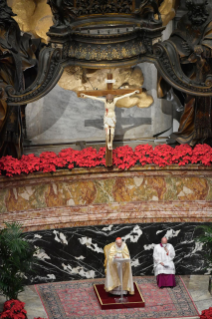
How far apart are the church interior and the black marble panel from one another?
0.02 meters

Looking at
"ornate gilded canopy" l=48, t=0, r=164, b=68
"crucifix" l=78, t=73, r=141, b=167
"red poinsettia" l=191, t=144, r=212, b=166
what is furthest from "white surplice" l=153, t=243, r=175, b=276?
"ornate gilded canopy" l=48, t=0, r=164, b=68

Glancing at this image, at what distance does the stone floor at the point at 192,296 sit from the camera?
15.5 m

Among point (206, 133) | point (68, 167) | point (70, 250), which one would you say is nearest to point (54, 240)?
point (70, 250)

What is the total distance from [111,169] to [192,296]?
3.51 metres

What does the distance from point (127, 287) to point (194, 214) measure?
267cm

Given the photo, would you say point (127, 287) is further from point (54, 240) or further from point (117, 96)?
point (117, 96)

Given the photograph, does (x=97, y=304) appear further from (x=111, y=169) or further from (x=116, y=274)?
(x=111, y=169)

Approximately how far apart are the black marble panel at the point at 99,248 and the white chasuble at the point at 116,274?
125 cm

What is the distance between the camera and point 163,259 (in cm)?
1667

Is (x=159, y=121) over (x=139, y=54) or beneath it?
beneath

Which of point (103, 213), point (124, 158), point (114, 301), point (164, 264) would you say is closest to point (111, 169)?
point (124, 158)

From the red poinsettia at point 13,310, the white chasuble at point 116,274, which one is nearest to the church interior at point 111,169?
the white chasuble at point 116,274

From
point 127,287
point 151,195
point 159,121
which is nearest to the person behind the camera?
point 127,287

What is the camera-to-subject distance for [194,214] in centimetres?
1778
